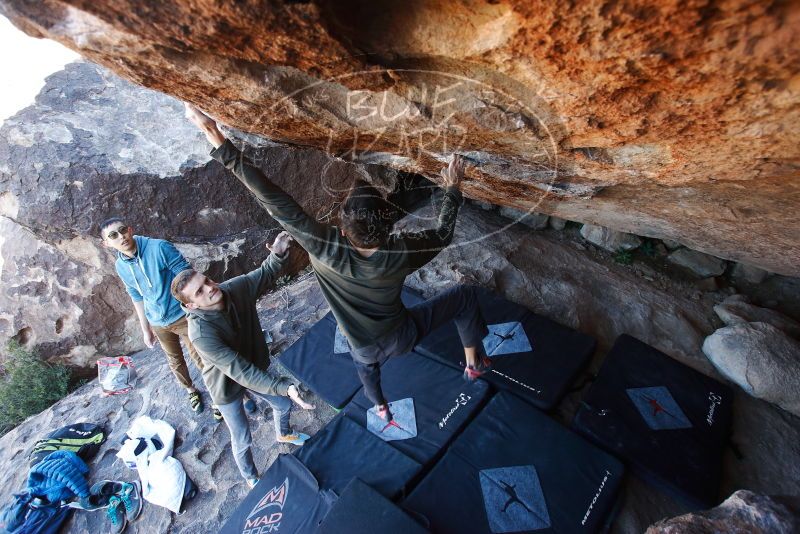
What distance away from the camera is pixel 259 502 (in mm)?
2793

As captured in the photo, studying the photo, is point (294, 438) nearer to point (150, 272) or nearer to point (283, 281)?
point (150, 272)

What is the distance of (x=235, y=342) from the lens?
2.61m

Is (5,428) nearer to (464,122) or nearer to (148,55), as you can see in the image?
(148,55)

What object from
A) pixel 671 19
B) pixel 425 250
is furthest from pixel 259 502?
pixel 671 19

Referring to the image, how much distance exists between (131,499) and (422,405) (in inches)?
92.1

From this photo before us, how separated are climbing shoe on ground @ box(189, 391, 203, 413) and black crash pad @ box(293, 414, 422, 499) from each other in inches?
49.4

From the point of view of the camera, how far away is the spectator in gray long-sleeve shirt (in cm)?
237

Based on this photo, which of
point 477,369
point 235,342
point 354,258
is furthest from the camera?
point 477,369

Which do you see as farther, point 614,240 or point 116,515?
point 614,240

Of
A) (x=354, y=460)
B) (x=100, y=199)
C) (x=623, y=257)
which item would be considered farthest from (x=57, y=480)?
(x=623, y=257)

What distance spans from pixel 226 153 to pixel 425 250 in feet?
3.77

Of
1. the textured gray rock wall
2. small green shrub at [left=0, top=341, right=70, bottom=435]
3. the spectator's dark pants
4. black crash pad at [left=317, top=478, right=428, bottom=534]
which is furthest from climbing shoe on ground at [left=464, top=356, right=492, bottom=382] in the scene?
small green shrub at [left=0, top=341, right=70, bottom=435]

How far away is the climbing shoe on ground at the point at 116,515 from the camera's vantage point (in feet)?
9.96

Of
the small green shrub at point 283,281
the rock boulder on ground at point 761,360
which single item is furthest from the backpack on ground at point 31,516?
the rock boulder on ground at point 761,360
